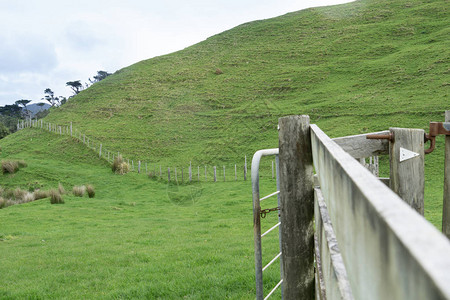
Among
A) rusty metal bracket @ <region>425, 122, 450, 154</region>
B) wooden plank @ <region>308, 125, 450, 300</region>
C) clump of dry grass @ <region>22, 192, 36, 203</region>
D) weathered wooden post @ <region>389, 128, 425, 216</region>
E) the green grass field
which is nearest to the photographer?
wooden plank @ <region>308, 125, 450, 300</region>

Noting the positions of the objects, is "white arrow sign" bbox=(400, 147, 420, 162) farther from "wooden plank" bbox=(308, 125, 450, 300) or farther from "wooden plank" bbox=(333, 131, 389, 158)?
"wooden plank" bbox=(308, 125, 450, 300)

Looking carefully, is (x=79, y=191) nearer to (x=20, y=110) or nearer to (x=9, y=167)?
(x=9, y=167)

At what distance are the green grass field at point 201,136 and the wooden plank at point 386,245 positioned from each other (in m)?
4.87

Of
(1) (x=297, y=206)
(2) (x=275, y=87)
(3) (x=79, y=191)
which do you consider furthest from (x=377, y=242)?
(2) (x=275, y=87)

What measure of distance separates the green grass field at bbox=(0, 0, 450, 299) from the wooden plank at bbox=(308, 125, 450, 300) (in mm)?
4866

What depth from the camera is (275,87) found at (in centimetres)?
4816

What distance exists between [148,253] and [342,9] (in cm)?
7772

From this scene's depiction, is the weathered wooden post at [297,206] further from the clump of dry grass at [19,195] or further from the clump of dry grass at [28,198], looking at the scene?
the clump of dry grass at [19,195]

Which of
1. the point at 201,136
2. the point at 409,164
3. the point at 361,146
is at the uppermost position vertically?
the point at 201,136

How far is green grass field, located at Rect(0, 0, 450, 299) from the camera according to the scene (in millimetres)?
7023

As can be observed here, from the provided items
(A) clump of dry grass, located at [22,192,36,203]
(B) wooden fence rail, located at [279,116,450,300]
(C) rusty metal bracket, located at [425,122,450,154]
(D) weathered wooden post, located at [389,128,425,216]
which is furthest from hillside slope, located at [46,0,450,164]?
(B) wooden fence rail, located at [279,116,450,300]

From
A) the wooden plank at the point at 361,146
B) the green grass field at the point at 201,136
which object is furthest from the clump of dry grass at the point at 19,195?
the wooden plank at the point at 361,146

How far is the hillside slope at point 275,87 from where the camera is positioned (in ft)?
113

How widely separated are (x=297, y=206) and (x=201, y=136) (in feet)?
124
